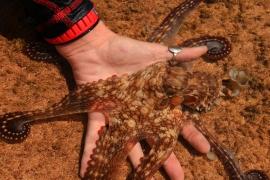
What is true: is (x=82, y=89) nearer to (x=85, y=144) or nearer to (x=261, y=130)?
(x=85, y=144)

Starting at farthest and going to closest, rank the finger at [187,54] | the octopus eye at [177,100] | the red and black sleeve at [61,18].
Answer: the finger at [187,54]
the red and black sleeve at [61,18]
the octopus eye at [177,100]

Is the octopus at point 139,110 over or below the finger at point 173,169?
over

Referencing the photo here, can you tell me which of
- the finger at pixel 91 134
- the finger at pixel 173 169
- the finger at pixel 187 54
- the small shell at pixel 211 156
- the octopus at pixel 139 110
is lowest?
the small shell at pixel 211 156

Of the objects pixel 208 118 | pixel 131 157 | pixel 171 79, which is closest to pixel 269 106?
pixel 208 118

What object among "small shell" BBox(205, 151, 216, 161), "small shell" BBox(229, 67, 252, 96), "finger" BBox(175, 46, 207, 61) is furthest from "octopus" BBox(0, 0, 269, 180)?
"small shell" BBox(229, 67, 252, 96)

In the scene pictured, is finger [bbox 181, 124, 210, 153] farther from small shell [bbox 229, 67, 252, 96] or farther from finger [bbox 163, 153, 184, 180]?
small shell [bbox 229, 67, 252, 96]

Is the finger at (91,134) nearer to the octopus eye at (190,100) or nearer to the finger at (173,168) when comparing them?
the finger at (173,168)

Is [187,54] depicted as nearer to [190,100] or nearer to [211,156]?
[190,100]

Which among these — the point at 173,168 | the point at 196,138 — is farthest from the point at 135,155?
the point at 196,138

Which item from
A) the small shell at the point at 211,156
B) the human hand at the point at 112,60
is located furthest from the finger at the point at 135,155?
the small shell at the point at 211,156
